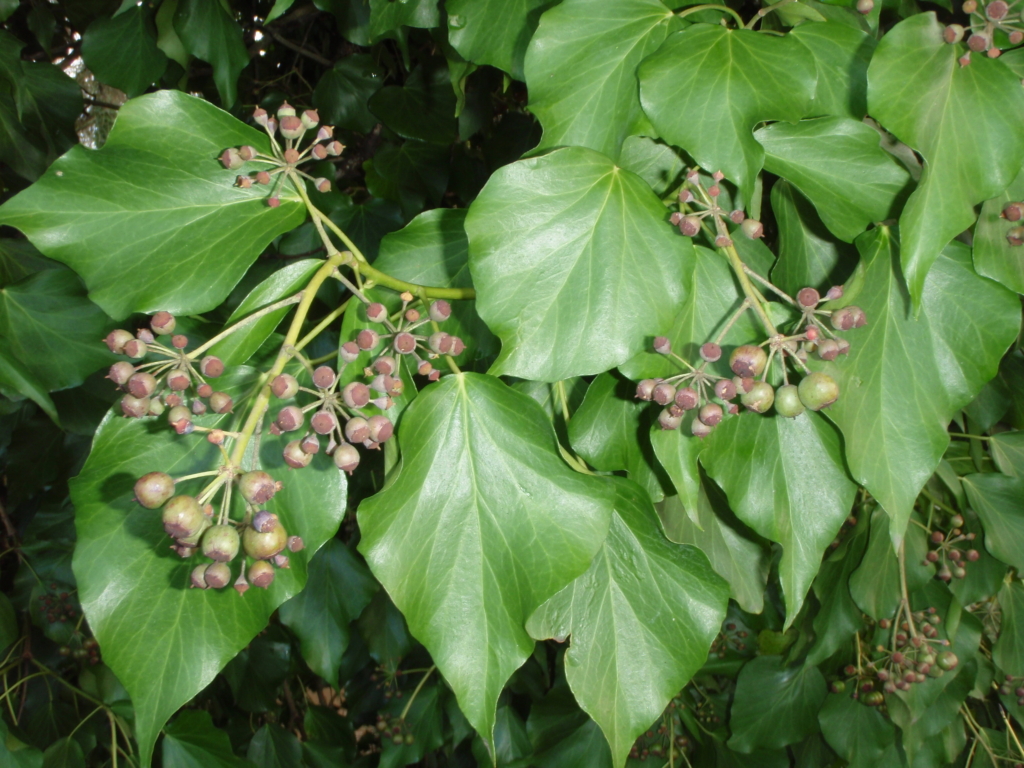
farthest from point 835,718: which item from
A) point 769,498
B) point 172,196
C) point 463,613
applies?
point 172,196

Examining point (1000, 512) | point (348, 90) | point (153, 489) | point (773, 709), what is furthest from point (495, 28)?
point (773, 709)

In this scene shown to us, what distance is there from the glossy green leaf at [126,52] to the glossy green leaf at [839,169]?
3.54ft

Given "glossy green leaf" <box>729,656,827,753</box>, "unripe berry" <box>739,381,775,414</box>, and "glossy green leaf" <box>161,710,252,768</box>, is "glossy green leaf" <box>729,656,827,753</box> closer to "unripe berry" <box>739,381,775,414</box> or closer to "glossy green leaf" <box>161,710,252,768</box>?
"glossy green leaf" <box>161,710,252,768</box>

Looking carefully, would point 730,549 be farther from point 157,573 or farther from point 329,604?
point 329,604

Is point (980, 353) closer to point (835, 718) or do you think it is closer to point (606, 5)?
point (606, 5)

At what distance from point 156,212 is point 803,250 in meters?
0.53

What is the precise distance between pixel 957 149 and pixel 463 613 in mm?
460

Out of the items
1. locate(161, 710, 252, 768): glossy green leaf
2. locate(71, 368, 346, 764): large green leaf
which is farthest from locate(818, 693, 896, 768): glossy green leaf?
locate(71, 368, 346, 764): large green leaf

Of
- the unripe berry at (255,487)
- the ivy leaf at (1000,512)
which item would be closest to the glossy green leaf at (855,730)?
the ivy leaf at (1000,512)

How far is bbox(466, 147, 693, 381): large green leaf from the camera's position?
469 millimetres

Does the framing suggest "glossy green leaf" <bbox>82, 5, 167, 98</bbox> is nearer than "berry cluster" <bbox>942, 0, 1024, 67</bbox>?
No

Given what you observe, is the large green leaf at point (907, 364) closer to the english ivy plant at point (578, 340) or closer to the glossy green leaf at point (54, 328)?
the english ivy plant at point (578, 340)

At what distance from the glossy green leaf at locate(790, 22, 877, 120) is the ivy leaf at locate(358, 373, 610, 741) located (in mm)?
328

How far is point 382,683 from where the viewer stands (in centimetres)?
154
